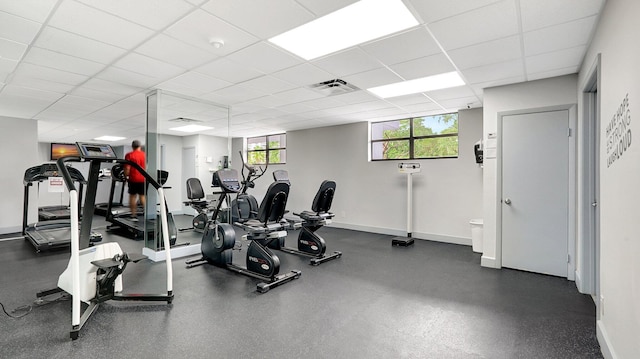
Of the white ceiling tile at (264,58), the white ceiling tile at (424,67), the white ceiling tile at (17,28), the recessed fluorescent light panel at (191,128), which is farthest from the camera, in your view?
the recessed fluorescent light panel at (191,128)

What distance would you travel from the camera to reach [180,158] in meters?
8.12

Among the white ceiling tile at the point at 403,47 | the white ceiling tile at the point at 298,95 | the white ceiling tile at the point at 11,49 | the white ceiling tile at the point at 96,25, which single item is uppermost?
the white ceiling tile at the point at 298,95

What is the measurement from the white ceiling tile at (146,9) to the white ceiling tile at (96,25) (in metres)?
0.10

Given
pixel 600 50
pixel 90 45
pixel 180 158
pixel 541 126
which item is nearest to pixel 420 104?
pixel 541 126

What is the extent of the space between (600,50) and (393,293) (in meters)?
2.95

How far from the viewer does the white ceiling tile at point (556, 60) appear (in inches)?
121

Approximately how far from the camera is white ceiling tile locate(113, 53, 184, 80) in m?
3.25

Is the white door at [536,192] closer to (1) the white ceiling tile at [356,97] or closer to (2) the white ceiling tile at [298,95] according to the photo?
(1) the white ceiling tile at [356,97]

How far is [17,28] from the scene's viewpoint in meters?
2.57

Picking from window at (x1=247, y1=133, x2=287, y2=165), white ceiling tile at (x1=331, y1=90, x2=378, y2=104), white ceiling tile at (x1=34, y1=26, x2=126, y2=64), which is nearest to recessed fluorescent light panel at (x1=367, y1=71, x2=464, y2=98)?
white ceiling tile at (x1=331, y1=90, x2=378, y2=104)

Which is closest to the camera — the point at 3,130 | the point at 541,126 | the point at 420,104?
the point at 541,126

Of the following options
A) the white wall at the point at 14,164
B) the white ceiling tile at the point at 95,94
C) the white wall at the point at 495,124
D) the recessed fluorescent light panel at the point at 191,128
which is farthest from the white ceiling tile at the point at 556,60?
the white wall at the point at 14,164

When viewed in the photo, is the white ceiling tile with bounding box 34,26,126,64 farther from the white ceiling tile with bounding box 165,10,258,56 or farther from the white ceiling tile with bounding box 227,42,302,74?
the white ceiling tile with bounding box 227,42,302,74

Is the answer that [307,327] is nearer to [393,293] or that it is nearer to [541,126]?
[393,293]
